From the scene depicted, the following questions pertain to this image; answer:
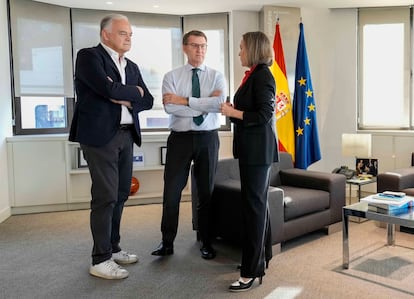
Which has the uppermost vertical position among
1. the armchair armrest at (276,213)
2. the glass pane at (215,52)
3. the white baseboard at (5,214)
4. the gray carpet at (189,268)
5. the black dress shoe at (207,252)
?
the glass pane at (215,52)

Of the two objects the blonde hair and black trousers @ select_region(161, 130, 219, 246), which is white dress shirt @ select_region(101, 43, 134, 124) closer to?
black trousers @ select_region(161, 130, 219, 246)

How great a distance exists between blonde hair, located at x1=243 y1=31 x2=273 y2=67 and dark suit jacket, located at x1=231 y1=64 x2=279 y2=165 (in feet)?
0.13

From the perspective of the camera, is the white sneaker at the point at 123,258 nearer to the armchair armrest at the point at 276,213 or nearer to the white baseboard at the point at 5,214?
the armchair armrest at the point at 276,213

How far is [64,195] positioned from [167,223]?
217 cm

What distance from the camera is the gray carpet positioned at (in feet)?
8.40

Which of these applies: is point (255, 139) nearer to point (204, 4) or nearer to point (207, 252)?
point (207, 252)

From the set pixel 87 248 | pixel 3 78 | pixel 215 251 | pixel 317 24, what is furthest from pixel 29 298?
pixel 317 24

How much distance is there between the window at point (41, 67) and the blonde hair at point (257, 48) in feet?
10.6

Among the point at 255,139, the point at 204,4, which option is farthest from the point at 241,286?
the point at 204,4

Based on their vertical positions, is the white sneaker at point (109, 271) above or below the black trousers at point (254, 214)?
below

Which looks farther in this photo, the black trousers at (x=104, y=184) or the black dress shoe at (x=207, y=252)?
the black dress shoe at (x=207, y=252)

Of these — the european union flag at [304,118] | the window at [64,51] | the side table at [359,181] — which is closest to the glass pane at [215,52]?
the window at [64,51]

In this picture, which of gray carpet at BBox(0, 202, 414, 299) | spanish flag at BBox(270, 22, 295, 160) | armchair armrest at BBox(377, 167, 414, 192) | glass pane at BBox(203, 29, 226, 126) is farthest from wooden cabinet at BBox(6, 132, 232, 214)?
armchair armrest at BBox(377, 167, 414, 192)

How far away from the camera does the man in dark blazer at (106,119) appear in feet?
8.61
